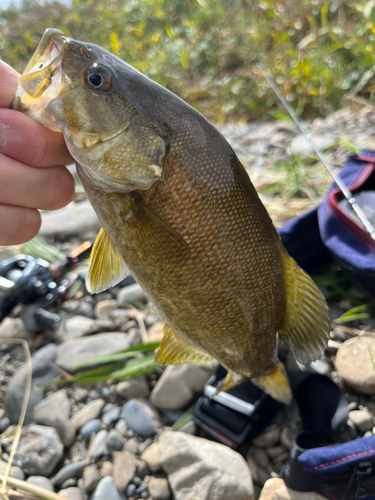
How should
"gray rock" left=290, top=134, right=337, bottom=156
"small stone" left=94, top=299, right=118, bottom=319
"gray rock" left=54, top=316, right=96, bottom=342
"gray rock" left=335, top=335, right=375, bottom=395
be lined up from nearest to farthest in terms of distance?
"gray rock" left=335, top=335, right=375, bottom=395, "gray rock" left=54, top=316, right=96, bottom=342, "small stone" left=94, top=299, right=118, bottom=319, "gray rock" left=290, top=134, right=337, bottom=156

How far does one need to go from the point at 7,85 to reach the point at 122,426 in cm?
168

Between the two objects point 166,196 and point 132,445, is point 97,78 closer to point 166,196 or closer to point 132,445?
point 166,196

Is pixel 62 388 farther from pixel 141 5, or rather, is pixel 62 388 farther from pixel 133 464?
pixel 141 5

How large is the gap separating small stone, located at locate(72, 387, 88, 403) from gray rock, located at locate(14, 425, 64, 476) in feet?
0.75

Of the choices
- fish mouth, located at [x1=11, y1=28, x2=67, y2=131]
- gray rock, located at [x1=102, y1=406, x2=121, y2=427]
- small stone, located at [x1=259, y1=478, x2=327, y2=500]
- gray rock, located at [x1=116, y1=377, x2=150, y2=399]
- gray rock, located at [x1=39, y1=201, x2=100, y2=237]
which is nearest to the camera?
fish mouth, located at [x1=11, y1=28, x2=67, y2=131]

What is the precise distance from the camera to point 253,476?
1.74 meters

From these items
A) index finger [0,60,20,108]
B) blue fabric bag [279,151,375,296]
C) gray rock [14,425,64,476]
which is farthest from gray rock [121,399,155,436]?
index finger [0,60,20,108]

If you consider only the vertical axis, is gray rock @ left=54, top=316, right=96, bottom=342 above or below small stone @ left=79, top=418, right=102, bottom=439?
above

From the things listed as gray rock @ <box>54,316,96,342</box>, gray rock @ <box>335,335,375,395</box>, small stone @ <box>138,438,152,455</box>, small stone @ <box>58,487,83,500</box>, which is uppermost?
gray rock @ <box>335,335,375,395</box>

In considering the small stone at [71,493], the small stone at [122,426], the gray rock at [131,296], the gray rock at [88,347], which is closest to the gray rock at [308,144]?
the gray rock at [131,296]

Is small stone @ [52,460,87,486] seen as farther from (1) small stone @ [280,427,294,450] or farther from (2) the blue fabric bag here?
(2) the blue fabric bag

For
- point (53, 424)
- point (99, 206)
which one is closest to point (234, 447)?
point (53, 424)

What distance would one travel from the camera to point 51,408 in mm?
2074

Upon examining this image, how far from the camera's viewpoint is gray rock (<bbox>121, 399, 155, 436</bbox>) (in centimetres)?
195
